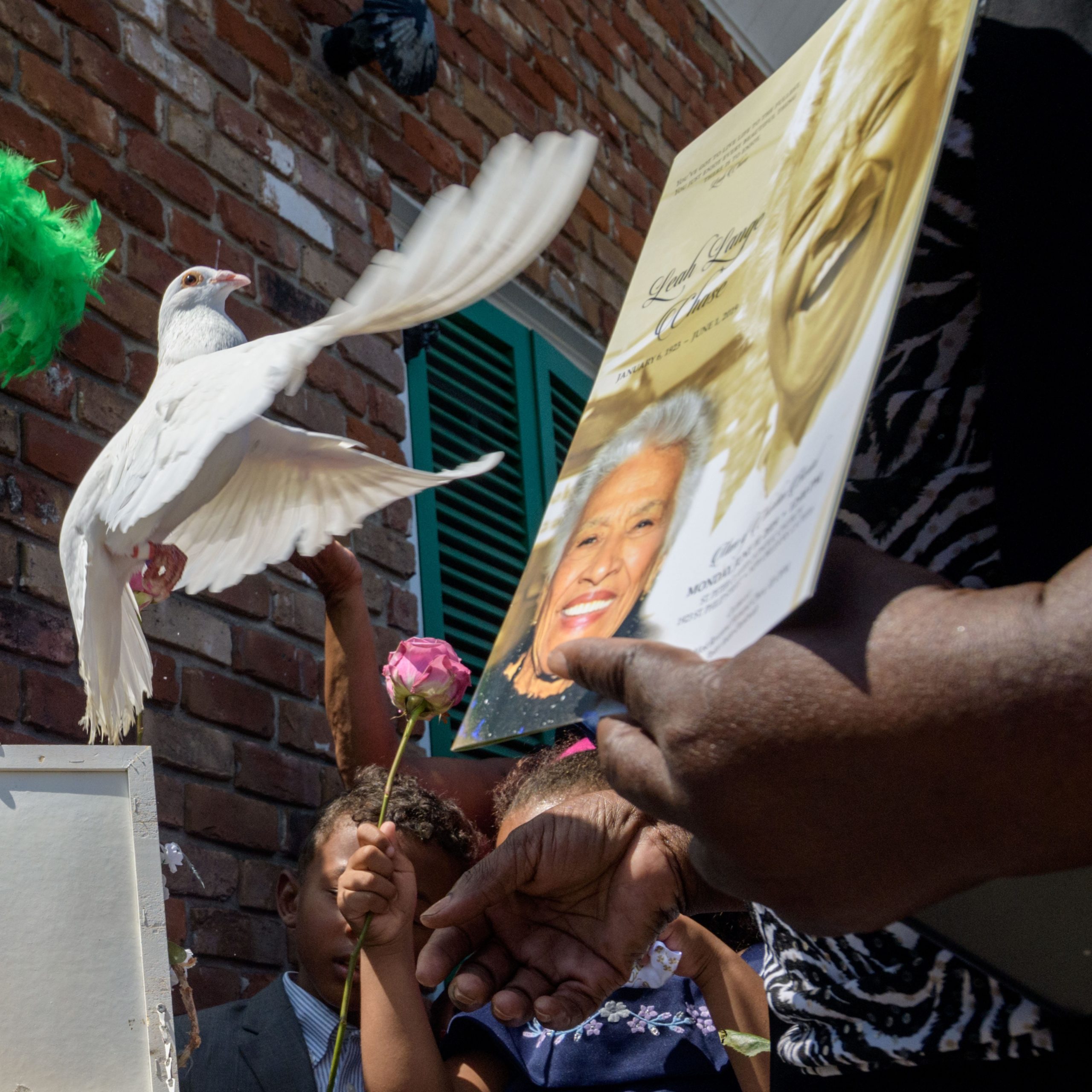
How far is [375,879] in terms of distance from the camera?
1.45 m

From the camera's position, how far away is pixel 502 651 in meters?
0.80

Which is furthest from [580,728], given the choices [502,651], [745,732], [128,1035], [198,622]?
[745,732]

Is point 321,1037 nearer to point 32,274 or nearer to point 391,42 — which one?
point 32,274

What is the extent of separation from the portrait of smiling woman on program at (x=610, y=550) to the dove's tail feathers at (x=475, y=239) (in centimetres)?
40

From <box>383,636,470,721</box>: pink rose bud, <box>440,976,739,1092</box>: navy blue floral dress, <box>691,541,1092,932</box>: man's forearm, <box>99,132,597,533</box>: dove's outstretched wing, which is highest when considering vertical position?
<box>99,132,597,533</box>: dove's outstretched wing

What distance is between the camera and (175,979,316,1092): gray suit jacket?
5.53 ft

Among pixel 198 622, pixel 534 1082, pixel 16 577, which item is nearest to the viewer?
pixel 534 1082

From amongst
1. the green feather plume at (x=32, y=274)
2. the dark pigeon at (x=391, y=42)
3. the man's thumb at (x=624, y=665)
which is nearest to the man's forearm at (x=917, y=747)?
the man's thumb at (x=624, y=665)

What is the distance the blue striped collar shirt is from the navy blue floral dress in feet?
0.47

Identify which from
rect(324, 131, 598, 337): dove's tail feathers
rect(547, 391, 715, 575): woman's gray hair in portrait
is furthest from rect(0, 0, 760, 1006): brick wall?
rect(547, 391, 715, 575): woman's gray hair in portrait

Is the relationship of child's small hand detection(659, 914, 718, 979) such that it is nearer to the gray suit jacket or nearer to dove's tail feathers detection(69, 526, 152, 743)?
the gray suit jacket

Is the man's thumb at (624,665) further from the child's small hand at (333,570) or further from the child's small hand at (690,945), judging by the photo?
the child's small hand at (333,570)

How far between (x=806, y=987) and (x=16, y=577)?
4.54 ft

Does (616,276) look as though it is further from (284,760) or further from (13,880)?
(13,880)
